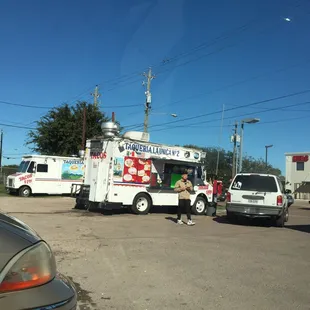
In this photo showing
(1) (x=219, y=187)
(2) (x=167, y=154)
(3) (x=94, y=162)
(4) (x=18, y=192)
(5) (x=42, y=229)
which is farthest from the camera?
(4) (x=18, y=192)

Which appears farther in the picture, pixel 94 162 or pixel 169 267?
pixel 94 162

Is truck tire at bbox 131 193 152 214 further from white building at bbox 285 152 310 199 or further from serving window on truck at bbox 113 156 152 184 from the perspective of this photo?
white building at bbox 285 152 310 199

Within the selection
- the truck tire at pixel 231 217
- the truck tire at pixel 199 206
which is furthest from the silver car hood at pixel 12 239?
the truck tire at pixel 199 206

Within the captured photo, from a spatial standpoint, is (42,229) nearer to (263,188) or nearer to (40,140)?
(263,188)

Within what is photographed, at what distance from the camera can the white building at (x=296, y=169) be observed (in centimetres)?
5256

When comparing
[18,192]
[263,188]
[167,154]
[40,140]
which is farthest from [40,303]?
[40,140]

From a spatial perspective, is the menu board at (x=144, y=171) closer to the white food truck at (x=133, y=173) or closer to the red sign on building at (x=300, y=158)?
the white food truck at (x=133, y=173)

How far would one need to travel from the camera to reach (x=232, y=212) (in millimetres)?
14023

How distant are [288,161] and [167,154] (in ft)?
137

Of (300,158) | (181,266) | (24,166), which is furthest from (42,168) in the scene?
(300,158)

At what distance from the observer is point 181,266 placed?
22.6 feet

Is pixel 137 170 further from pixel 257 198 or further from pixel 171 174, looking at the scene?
pixel 257 198

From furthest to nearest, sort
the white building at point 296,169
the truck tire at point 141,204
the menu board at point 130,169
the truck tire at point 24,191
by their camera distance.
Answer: the white building at point 296,169 → the truck tire at point 24,191 → the truck tire at point 141,204 → the menu board at point 130,169

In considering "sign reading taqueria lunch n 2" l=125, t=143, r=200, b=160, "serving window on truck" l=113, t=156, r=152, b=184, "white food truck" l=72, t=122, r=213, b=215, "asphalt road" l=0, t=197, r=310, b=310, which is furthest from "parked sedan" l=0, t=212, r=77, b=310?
"sign reading taqueria lunch n 2" l=125, t=143, r=200, b=160
